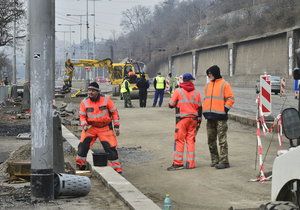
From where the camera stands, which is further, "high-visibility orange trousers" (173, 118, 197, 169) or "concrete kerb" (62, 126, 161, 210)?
"high-visibility orange trousers" (173, 118, 197, 169)

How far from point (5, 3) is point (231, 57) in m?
48.6

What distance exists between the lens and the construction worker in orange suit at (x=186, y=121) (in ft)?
39.1

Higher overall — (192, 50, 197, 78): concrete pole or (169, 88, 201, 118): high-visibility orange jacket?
(192, 50, 197, 78): concrete pole

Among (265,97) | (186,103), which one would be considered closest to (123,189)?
(186,103)

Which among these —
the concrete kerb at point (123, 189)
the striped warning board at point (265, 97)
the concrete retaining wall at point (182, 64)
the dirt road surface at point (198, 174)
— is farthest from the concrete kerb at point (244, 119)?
the concrete retaining wall at point (182, 64)

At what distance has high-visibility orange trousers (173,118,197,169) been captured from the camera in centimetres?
1188

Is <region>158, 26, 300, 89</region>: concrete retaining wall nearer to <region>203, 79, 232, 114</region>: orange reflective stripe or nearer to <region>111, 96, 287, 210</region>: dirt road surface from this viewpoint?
<region>111, 96, 287, 210</region>: dirt road surface

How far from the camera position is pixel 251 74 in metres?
73.1

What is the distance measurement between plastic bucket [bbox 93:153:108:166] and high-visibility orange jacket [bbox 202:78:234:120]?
2.22 meters

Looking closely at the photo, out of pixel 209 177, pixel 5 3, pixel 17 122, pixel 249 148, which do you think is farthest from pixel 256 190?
pixel 5 3

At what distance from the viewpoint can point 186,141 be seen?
12.1m

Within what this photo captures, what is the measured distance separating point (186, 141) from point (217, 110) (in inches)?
35.4

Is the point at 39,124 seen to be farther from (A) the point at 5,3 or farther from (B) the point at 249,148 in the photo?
(A) the point at 5,3

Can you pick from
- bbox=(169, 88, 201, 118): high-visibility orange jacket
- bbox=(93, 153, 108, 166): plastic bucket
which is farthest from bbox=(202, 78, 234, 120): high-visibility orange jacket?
bbox=(93, 153, 108, 166): plastic bucket
